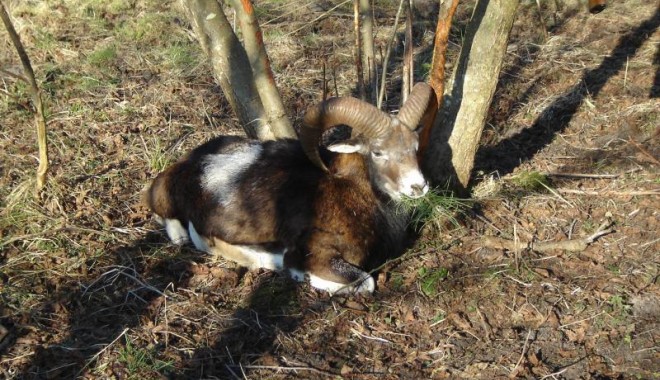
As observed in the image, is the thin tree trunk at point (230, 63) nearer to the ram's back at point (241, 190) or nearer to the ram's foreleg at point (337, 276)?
the ram's back at point (241, 190)

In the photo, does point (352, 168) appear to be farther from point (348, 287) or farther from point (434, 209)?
point (348, 287)

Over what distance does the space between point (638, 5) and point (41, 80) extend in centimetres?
1037

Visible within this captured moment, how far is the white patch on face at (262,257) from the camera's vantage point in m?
6.57

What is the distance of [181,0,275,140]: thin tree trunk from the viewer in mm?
7395

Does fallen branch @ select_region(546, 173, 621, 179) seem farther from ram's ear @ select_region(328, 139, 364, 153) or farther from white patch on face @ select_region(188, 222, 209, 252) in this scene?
white patch on face @ select_region(188, 222, 209, 252)

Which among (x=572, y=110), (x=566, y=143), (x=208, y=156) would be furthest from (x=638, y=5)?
(x=208, y=156)

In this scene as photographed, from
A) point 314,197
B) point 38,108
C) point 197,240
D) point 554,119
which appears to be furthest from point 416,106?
point 38,108

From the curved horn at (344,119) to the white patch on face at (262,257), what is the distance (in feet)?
3.83

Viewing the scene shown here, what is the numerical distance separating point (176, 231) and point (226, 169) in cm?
89

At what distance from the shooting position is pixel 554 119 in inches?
351

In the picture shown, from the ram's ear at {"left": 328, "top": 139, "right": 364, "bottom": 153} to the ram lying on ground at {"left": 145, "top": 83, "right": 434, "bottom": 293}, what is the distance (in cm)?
1

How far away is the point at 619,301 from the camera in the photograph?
555 centimetres

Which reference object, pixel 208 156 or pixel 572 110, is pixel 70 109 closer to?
pixel 208 156

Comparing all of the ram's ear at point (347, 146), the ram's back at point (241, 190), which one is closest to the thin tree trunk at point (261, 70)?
the ram's back at point (241, 190)
